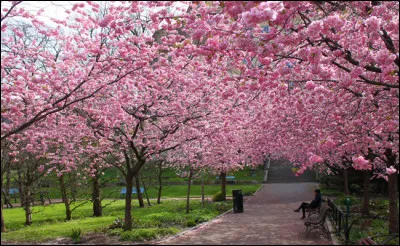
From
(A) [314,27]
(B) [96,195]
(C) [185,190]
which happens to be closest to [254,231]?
(A) [314,27]

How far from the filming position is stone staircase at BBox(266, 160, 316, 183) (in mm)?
36656

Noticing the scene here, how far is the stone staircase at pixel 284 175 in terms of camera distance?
36656 mm

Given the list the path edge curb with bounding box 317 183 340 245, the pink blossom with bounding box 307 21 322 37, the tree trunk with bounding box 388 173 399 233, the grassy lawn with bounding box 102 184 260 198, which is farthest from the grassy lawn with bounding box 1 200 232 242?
the grassy lawn with bounding box 102 184 260 198

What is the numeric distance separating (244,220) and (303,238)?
14.2 feet

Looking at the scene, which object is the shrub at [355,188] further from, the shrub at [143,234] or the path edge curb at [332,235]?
the shrub at [143,234]

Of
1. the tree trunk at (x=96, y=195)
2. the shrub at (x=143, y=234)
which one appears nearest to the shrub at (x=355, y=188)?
the tree trunk at (x=96, y=195)

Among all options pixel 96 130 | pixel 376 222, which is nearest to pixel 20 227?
pixel 96 130

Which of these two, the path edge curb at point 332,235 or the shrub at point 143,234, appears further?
the shrub at point 143,234

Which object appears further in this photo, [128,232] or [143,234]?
[128,232]

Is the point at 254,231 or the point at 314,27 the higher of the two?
the point at 314,27

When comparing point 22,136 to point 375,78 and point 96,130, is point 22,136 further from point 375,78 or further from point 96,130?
point 375,78

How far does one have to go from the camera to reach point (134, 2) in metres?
7.66

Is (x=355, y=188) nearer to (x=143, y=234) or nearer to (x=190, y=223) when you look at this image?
(x=190, y=223)

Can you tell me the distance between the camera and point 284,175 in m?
39.3
